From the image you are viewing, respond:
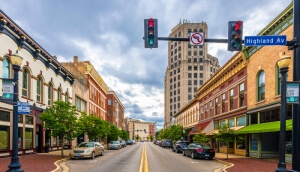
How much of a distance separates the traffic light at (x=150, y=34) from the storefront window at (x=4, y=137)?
52.9ft

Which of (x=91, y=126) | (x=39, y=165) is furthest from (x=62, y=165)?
(x=91, y=126)

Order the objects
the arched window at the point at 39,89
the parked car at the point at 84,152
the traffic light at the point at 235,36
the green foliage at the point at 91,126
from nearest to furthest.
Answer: the traffic light at the point at 235,36, the parked car at the point at 84,152, the arched window at the point at 39,89, the green foliage at the point at 91,126

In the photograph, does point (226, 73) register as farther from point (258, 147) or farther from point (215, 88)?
point (258, 147)

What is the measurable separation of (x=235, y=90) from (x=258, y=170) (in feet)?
51.3

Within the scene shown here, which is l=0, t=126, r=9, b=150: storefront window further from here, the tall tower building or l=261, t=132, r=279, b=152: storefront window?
the tall tower building

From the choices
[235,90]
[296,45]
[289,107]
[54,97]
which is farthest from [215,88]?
[296,45]

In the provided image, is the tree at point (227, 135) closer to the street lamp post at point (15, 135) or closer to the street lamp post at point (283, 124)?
the street lamp post at point (283, 124)

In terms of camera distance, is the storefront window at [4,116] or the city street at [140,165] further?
the storefront window at [4,116]

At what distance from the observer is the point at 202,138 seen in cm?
3144

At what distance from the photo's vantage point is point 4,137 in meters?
20.3

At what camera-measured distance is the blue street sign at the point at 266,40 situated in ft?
27.7

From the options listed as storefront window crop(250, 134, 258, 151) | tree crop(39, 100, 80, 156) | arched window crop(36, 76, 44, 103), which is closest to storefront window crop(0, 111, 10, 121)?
tree crop(39, 100, 80, 156)

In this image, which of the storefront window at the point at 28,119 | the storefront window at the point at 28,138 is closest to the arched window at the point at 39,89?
the storefront window at the point at 28,119

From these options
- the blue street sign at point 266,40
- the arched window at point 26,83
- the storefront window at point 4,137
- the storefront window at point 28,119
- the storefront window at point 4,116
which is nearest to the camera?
the blue street sign at point 266,40
